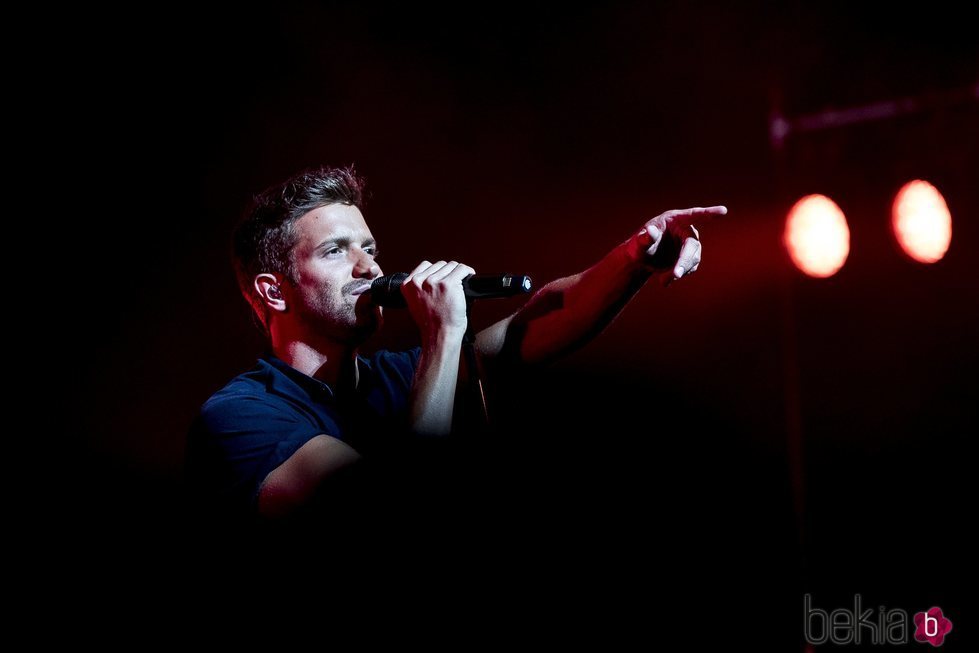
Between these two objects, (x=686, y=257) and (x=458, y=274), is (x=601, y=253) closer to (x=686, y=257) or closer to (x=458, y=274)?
(x=686, y=257)

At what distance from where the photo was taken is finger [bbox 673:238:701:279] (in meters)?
1.66

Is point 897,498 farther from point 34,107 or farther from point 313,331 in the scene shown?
point 34,107

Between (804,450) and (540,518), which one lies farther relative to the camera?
(804,450)

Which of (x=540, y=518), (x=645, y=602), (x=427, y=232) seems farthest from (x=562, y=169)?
(x=645, y=602)

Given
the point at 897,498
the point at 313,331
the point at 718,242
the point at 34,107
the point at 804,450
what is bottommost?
the point at 897,498

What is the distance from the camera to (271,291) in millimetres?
2057

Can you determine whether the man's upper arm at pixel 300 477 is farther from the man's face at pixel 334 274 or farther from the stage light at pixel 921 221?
the stage light at pixel 921 221

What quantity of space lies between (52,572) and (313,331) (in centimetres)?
104

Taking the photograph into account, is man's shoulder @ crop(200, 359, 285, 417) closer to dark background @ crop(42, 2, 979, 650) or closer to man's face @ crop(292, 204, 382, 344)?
man's face @ crop(292, 204, 382, 344)

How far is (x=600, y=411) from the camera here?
282 centimetres

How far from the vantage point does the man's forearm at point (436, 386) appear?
1.51 m

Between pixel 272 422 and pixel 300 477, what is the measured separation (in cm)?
19

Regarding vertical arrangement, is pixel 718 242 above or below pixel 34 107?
below

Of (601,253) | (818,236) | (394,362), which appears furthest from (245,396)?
(818,236)
